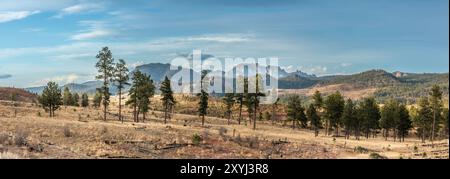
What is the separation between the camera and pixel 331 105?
94.5m

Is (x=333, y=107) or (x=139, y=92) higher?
(x=139, y=92)

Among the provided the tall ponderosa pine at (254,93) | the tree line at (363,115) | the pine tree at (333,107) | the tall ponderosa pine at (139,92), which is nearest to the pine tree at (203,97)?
the tall ponderosa pine at (254,93)

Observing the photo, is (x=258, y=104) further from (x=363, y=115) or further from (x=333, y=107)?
(x=363, y=115)

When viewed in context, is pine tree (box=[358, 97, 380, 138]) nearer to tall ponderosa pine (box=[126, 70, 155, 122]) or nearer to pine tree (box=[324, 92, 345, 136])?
pine tree (box=[324, 92, 345, 136])

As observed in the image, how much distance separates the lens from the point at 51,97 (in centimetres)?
8044

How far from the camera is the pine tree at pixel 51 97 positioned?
7998 cm

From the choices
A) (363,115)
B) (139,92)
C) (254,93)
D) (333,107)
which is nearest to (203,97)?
(254,93)

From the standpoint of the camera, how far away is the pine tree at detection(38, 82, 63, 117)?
79981mm

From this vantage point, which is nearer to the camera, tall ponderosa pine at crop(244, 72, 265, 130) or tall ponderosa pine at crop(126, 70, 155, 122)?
tall ponderosa pine at crop(126, 70, 155, 122)

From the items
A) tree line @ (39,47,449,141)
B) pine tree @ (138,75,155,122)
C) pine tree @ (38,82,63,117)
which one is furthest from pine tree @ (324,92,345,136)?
pine tree @ (38,82,63,117)

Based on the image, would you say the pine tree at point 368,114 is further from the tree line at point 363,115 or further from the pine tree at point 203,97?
the pine tree at point 203,97
